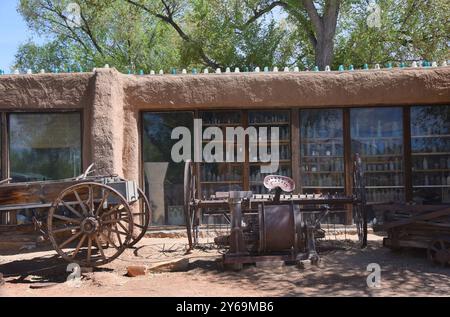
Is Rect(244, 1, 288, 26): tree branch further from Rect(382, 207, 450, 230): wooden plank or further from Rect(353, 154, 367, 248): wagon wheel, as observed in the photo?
Rect(382, 207, 450, 230): wooden plank

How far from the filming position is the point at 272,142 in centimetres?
1073

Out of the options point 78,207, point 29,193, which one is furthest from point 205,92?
point 29,193

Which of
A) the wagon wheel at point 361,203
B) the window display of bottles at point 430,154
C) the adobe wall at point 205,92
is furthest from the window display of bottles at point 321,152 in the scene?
the wagon wheel at point 361,203

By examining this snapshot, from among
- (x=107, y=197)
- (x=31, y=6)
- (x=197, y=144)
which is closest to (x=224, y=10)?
(x=31, y=6)

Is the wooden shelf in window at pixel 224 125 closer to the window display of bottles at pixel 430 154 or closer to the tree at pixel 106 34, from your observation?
the window display of bottles at pixel 430 154

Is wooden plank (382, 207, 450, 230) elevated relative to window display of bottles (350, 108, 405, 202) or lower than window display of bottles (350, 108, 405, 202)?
lower

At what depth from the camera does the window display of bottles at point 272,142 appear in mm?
10625

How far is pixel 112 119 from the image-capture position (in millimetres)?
9633

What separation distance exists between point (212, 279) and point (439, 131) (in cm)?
606

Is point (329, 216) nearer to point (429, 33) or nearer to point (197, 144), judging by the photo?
point (197, 144)

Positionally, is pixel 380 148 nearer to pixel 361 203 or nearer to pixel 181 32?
pixel 361 203

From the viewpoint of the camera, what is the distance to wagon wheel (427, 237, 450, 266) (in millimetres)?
7539

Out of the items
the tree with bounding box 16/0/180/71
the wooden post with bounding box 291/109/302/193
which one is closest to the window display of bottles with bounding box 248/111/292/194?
the wooden post with bounding box 291/109/302/193

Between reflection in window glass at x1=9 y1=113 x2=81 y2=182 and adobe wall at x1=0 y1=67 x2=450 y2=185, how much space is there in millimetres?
362
